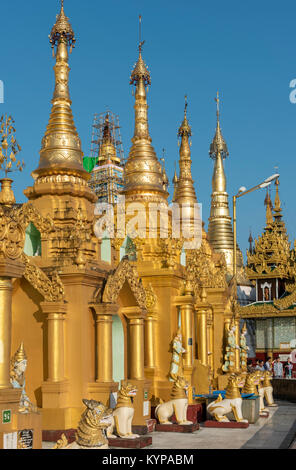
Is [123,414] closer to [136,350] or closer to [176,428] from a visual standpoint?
[136,350]

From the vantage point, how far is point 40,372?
1561 centimetres

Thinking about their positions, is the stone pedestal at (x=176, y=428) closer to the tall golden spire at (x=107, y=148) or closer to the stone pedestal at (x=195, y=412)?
the stone pedestal at (x=195, y=412)

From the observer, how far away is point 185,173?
29.2 metres


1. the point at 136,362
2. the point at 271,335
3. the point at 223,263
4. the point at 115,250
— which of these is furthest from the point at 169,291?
the point at 271,335

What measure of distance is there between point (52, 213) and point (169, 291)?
4.75 metres

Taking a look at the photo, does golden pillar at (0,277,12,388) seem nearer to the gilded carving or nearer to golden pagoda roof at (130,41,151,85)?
the gilded carving

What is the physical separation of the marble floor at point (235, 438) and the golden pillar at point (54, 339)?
4.99 feet

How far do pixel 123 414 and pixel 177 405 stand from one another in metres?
3.26

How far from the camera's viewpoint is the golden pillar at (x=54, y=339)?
15.3 meters

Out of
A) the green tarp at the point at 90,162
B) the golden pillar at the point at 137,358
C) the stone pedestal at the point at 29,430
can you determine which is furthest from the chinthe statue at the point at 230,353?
the green tarp at the point at 90,162

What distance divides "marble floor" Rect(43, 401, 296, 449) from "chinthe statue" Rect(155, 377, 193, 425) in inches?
22.6

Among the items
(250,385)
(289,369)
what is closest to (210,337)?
(250,385)

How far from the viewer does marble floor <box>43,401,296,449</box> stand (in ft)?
51.4
